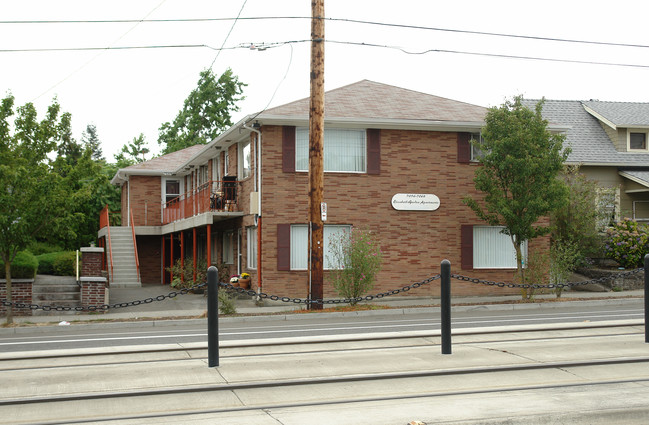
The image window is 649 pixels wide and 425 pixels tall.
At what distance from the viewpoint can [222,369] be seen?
805cm

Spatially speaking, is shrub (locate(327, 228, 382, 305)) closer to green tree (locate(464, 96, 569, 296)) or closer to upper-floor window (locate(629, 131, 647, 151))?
green tree (locate(464, 96, 569, 296))

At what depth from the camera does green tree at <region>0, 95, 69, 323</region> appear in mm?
16922

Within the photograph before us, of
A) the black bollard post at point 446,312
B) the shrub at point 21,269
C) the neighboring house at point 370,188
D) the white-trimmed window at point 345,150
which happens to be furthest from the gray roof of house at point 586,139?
the black bollard post at point 446,312

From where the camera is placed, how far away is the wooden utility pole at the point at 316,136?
59.1 ft

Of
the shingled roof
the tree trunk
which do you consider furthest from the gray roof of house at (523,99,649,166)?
the tree trunk

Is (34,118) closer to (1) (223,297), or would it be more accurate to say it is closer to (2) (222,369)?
(1) (223,297)

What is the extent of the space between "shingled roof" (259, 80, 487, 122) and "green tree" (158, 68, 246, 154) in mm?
38410

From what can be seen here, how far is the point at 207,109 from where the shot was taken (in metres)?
63.2

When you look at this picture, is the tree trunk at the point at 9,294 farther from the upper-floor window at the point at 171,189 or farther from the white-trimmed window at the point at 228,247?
the upper-floor window at the point at 171,189

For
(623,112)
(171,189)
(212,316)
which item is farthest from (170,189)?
(212,316)

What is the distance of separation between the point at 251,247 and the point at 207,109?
41504mm

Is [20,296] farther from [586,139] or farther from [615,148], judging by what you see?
[615,148]

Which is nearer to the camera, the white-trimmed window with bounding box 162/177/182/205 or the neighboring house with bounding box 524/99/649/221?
the neighboring house with bounding box 524/99/649/221

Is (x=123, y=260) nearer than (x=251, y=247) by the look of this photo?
No
